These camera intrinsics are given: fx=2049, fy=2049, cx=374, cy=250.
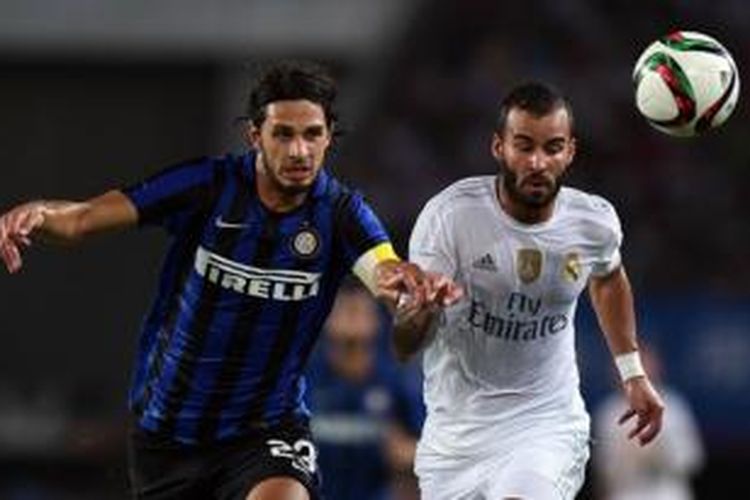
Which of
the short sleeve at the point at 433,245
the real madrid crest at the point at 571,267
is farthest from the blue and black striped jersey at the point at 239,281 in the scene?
the real madrid crest at the point at 571,267

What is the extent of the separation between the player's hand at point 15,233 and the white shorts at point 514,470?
192cm

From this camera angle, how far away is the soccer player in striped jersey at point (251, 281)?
7.19 meters

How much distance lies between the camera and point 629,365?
7.99 meters

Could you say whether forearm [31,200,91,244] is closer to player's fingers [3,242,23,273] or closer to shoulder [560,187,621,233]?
player's fingers [3,242,23,273]

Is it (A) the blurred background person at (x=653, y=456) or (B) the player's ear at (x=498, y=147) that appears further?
(A) the blurred background person at (x=653, y=456)

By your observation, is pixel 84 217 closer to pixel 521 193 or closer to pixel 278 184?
pixel 278 184

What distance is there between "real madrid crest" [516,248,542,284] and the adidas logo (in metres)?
0.10

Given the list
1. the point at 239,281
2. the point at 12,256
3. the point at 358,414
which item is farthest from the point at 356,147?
the point at 12,256

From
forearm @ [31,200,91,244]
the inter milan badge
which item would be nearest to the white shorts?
the inter milan badge

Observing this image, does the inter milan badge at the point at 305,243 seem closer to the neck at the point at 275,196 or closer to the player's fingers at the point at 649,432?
the neck at the point at 275,196

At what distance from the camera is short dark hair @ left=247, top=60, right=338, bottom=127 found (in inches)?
285

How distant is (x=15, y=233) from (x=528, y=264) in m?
1.95

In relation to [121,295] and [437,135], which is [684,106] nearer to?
[437,135]

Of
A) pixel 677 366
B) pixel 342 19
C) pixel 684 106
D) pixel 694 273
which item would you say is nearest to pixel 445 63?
pixel 342 19
